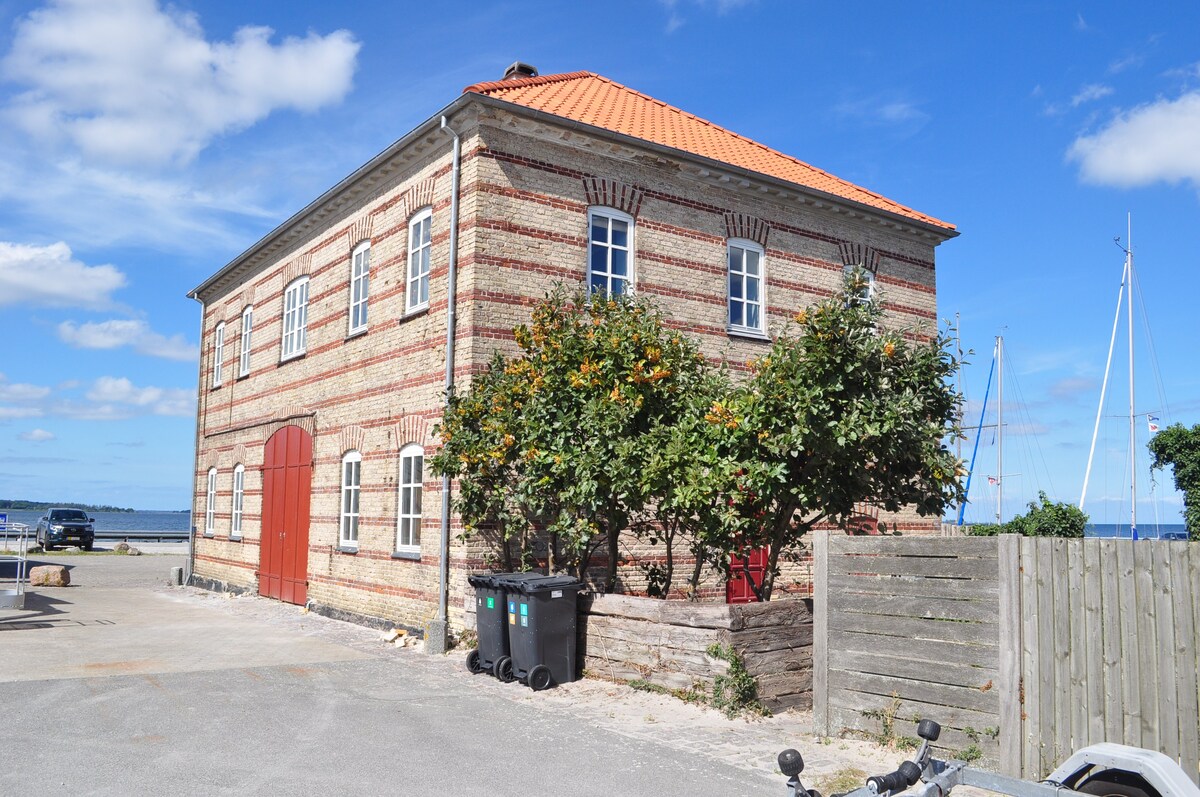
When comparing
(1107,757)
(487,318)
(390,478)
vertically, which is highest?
(487,318)

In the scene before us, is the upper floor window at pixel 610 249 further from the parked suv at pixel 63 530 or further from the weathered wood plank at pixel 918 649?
the parked suv at pixel 63 530

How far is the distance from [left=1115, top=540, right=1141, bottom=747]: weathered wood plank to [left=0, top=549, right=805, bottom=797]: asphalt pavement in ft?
7.73

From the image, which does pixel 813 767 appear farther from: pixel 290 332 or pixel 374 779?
pixel 290 332

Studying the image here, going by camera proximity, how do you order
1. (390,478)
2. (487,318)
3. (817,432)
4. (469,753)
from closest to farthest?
1. (469,753)
2. (817,432)
3. (487,318)
4. (390,478)

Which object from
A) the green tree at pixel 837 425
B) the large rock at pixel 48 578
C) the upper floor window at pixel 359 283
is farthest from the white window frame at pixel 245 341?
the green tree at pixel 837 425

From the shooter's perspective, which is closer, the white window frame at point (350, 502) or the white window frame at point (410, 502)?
the white window frame at point (410, 502)

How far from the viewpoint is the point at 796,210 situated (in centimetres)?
1780

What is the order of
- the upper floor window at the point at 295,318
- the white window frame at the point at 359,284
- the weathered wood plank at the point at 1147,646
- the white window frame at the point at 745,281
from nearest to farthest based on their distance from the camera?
1. the weathered wood plank at the point at 1147,646
2. the white window frame at the point at 745,281
3. the white window frame at the point at 359,284
4. the upper floor window at the point at 295,318

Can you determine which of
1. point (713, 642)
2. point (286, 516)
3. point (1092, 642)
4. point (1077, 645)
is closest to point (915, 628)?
point (1077, 645)

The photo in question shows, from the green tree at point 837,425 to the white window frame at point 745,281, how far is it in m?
6.57

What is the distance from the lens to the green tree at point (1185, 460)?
30.8m

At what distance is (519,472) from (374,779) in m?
5.71

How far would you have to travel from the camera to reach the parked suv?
42062 mm

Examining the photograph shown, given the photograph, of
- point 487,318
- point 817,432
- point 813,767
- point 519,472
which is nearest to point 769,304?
point 487,318
